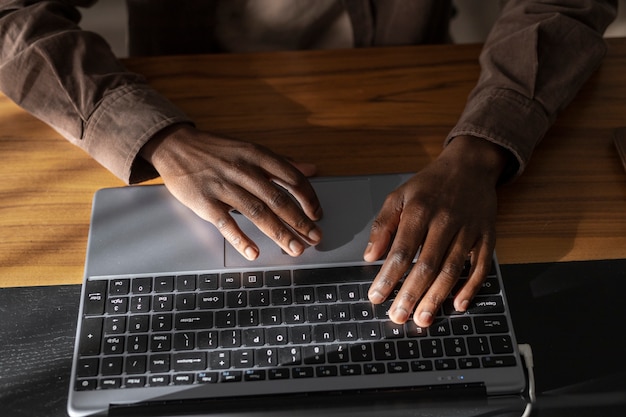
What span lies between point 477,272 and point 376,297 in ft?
0.40

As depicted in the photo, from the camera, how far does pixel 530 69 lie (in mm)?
952

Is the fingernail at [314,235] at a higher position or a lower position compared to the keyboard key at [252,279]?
higher

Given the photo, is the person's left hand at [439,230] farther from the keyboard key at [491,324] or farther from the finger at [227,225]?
the finger at [227,225]

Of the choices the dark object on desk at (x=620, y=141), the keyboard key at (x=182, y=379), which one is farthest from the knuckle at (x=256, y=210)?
the dark object on desk at (x=620, y=141)

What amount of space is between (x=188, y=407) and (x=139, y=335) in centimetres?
10

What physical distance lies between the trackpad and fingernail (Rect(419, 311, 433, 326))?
0.33 feet

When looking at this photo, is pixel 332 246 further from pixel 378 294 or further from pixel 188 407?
pixel 188 407

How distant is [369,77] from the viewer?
1.04 metres

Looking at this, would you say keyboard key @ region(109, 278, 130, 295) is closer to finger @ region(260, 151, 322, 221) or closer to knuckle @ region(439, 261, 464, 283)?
finger @ region(260, 151, 322, 221)

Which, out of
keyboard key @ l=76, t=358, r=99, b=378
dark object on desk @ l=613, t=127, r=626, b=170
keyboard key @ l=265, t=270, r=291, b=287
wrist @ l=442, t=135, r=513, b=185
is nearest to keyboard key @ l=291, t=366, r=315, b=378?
keyboard key @ l=265, t=270, r=291, b=287

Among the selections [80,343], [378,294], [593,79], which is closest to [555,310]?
[378,294]

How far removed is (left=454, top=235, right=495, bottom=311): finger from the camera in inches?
30.9

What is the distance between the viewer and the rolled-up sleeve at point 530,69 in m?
0.92

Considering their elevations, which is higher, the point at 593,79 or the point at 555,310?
the point at 593,79
